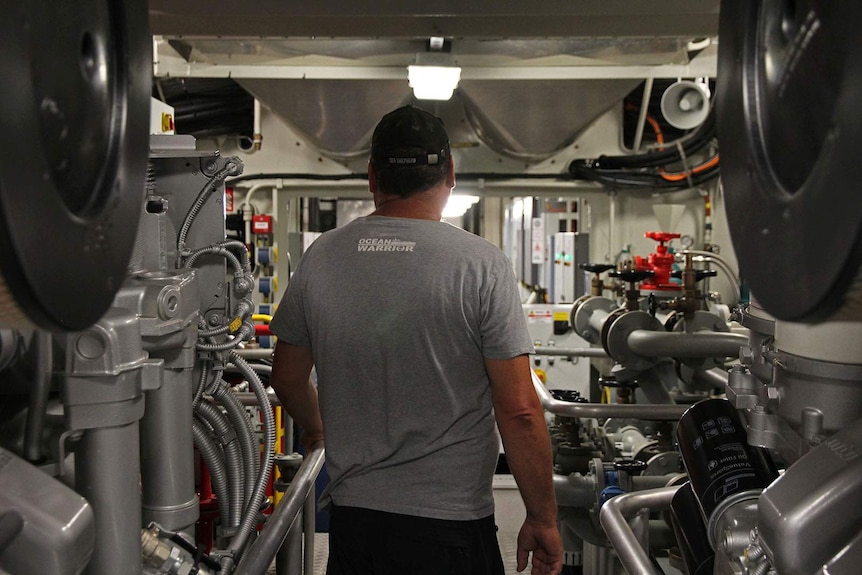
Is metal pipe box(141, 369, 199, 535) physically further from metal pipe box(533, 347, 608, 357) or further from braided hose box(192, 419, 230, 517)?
metal pipe box(533, 347, 608, 357)

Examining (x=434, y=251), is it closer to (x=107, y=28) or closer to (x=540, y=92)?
(x=107, y=28)

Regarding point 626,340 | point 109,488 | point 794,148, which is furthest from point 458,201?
point 794,148

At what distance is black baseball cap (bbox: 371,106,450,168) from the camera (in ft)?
5.94

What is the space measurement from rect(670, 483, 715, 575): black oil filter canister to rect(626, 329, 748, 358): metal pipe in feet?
4.90

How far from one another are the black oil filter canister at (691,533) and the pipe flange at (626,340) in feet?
6.48

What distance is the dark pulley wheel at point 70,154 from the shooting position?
1.84ft

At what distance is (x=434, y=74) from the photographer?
3.98m

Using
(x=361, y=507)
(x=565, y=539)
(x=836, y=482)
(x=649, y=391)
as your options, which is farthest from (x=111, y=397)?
(x=649, y=391)

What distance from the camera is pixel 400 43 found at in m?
4.55

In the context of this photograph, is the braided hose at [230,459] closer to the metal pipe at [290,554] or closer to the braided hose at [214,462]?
the braided hose at [214,462]

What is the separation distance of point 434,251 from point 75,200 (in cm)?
112

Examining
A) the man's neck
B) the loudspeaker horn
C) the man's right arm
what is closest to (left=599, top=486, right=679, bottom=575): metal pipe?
the man's neck

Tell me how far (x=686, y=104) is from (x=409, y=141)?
3661 mm

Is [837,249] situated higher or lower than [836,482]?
higher
